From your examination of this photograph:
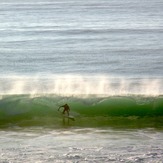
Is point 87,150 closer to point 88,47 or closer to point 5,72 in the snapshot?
point 5,72

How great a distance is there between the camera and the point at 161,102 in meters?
27.4

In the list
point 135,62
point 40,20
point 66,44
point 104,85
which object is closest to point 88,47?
point 66,44

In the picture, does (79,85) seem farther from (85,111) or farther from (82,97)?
(85,111)

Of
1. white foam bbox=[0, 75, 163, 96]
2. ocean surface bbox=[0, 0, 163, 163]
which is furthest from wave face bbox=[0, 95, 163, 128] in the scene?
white foam bbox=[0, 75, 163, 96]

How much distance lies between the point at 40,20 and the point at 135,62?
37.1 m

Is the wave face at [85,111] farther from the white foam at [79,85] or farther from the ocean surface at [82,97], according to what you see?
the white foam at [79,85]

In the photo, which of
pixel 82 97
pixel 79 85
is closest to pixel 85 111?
pixel 82 97

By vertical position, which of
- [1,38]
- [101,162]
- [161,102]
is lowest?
[101,162]

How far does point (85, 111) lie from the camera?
26750 mm

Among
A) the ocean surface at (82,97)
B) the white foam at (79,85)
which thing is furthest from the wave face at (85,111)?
the white foam at (79,85)

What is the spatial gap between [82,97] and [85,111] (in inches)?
77.1

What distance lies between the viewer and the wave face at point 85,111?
25250 millimetres

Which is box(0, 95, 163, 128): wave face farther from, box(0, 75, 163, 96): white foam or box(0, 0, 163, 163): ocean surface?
box(0, 75, 163, 96): white foam

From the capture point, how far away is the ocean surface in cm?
2050
